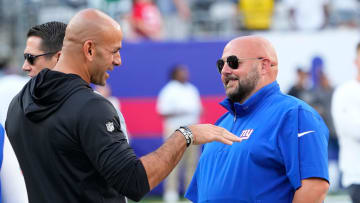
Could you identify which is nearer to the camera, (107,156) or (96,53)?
(107,156)

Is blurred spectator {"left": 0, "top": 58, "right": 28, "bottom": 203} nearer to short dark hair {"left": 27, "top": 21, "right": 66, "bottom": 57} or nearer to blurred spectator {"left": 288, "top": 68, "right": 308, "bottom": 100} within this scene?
short dark hair {"left": 27, "top": 21, "right": 66, "bottom": 57}

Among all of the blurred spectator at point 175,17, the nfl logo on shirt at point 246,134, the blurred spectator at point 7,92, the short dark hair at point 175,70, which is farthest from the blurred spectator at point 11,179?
the blurred spectator at point 175,17

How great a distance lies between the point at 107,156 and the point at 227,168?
100cm

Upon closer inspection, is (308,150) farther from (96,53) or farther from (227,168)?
(96,53)

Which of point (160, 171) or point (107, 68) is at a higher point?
point (107, 68)

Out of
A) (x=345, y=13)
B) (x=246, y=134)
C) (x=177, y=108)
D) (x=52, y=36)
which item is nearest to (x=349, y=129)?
(x=246, y=134)

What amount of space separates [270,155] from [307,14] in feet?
Result: 32.0

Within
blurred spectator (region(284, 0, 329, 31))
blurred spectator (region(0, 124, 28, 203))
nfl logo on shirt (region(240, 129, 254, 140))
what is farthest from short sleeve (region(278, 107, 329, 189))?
blurred spectator (region(284, 0, 329, 31))

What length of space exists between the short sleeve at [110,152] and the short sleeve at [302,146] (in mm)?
891

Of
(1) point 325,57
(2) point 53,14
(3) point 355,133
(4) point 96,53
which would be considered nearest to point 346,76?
(1) point 325,57

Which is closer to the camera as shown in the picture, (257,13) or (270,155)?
(270,155)

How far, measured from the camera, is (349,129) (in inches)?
214

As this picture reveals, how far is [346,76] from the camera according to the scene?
37.8 ft

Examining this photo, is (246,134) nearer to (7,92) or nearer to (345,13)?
(7,92)
